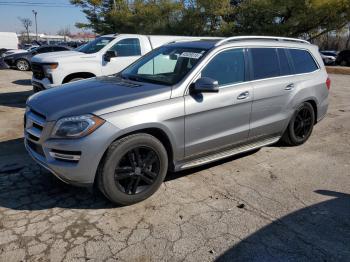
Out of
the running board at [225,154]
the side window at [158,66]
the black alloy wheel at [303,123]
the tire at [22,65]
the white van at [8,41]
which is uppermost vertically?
the white van at [8,41]

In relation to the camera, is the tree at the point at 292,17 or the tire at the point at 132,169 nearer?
the tire at the point at 132,169

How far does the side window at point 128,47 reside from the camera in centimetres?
941

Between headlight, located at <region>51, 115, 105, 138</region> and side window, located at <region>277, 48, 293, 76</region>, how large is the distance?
3048mm

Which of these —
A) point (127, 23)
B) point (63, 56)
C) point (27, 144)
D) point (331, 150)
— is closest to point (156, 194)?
point (27, 144)

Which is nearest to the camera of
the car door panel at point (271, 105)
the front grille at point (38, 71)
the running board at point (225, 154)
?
the running board at point (225, 154)

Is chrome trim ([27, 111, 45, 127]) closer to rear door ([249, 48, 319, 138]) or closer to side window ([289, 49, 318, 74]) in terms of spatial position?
rear door ([249, 48, 319, 138])

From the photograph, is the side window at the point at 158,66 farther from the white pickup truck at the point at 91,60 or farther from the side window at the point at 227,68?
the white pickup truck at the point at 91,60

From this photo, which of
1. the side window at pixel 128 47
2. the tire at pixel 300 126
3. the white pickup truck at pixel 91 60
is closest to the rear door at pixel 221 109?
the tire at pixel 300 126

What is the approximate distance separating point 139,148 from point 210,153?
108 cm

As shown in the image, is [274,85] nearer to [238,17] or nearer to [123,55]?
[123,55]

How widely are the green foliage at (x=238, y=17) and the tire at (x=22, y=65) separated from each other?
11.6 m

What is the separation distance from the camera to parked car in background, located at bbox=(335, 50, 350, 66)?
3353 centimetres

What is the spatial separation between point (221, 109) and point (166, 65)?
3.42ft

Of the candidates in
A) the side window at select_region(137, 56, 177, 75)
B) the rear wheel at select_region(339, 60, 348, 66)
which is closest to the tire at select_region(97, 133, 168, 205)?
the side window at select_region(137, 56, 177, 75)
